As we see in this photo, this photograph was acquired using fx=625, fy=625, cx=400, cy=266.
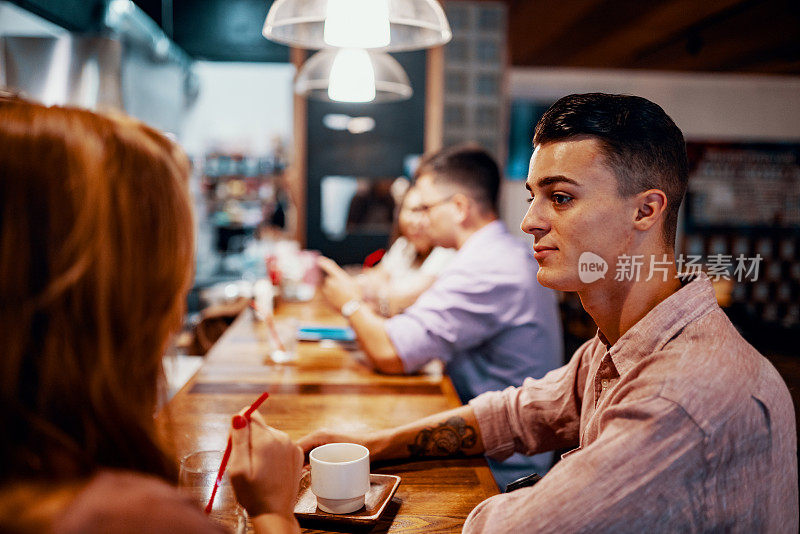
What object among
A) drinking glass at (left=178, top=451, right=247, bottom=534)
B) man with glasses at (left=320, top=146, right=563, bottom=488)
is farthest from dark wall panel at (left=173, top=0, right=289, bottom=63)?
drinking glass at (left=178, top=451, right=247, bottom=534)

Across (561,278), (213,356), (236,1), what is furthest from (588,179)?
(236,1)

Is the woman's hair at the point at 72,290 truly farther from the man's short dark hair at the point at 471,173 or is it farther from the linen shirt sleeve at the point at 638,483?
the man's short dark hair at the point at 471,173

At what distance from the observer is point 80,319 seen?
25.7 inches

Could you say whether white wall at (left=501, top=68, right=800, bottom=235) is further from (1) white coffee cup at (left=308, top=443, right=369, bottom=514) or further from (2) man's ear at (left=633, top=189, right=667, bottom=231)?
(1) white coffee cup at (left=308, top=443, right=369, bottom=514)

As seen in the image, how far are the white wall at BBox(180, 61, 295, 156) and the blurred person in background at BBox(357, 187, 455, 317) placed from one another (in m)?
2.93

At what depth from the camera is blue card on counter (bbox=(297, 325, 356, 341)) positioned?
2531 millimetres

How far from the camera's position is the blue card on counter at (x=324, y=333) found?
2.53 meters

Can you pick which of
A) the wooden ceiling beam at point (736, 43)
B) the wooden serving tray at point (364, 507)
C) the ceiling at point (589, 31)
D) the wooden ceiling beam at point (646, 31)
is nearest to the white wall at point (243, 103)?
the ceiling at point (589, 31)

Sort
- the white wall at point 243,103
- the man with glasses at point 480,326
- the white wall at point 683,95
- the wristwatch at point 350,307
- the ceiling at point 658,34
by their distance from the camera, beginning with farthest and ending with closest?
1. the white wall at point 683,95
2. the white wall at point 243,103
3. the ceiling at point 658,34
4. the wristwatch at point 350,307
5. the man with glasses at point 480,326

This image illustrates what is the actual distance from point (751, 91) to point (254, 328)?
6.50m

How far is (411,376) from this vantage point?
207 cm

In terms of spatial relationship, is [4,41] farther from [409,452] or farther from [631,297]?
[631,297]

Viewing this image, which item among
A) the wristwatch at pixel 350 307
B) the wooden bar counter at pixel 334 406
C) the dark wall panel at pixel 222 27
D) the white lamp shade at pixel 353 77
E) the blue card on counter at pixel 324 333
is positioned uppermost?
the dark wall panel at pixel 222 27

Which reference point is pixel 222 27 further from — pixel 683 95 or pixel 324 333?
pixel 683 95
